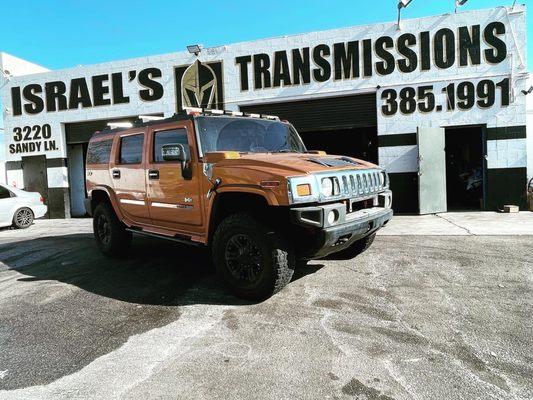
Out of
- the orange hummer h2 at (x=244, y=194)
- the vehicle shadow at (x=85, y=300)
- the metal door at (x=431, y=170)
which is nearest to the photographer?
the vehicle shadow at (x=85, y=300)

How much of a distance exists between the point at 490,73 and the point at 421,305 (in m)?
8.70

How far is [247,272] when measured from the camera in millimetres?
4508

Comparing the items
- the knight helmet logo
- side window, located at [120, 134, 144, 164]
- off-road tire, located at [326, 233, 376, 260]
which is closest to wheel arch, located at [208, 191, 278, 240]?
side window, located at [120, 134, 144, 164]

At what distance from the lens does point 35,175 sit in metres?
15.1

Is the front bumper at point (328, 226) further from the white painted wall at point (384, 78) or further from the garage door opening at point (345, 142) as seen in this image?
the garage door opening at point (345, 142)

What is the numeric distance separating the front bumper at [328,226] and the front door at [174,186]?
1.49 m

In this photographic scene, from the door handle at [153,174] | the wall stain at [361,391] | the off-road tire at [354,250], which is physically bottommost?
the wall stain at [361,391]

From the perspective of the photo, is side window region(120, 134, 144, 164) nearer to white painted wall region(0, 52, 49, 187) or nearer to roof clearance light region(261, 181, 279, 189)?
roof clearance light region(261, 181, 279, 189)

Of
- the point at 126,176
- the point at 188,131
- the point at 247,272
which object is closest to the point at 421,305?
the point at 247,272

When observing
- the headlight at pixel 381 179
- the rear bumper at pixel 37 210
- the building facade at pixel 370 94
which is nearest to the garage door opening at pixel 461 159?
the building facade at pixel 370 94

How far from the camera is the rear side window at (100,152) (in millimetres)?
6925

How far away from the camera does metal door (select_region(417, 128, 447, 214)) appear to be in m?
11.0

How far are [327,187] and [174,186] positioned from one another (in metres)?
2.10

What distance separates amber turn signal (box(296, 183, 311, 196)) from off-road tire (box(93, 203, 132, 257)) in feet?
12.6
